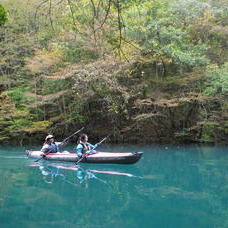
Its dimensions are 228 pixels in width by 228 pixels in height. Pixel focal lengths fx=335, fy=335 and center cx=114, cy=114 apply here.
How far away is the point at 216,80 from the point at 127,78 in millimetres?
4198

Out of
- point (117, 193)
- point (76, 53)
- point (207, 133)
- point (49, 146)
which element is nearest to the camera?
point (117, 193)

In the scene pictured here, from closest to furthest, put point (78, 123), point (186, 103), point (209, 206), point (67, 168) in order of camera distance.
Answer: point (209, 206) → point (67, 168) → point (186, 103) → point (78, 123)

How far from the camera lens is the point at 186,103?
53.1 ft

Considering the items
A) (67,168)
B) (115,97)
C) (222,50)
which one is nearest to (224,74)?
(222,50)

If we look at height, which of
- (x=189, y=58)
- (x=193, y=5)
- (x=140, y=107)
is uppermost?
(x=193, y=5)

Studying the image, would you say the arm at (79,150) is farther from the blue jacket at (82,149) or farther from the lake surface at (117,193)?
the lake surface at (117,193)

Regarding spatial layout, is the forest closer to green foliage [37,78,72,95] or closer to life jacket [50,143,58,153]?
green foliage [37,78,72,95]

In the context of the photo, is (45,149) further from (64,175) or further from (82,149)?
(64,175)

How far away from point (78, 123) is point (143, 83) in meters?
4.14

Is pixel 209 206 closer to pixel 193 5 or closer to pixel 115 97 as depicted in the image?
pixel 115 97

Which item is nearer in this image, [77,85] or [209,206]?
[209,206]

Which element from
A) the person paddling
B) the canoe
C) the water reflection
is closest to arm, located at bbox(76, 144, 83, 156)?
the canoe

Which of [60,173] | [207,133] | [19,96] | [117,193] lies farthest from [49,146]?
[207,133]

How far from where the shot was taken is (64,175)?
31.6ft
